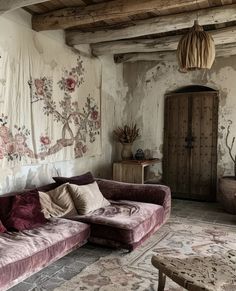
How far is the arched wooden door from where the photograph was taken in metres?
5.84

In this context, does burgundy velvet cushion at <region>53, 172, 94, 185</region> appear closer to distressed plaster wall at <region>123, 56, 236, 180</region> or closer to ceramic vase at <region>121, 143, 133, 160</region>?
ceramic vase at <region>121, 143, 133, 160</region>

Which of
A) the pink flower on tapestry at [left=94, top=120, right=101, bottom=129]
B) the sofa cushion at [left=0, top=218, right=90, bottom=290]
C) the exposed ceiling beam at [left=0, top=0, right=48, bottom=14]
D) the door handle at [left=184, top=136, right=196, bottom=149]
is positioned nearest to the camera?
the sofa cushion at [left=0, top=218, right=90, bottom=290]

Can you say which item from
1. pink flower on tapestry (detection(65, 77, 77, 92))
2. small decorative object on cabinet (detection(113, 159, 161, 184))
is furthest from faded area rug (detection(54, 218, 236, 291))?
pink flower on tapestry (detection(65, 77, 77, 92))

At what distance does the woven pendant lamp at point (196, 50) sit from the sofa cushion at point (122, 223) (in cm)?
170

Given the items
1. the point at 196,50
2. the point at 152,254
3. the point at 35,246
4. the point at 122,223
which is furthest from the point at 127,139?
the point at 35,246

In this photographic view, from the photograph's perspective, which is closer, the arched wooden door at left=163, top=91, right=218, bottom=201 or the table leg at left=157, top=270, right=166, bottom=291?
→ the table leg at left=157, top=270, right=166, bottom=291

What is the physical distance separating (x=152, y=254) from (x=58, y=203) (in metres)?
1.22

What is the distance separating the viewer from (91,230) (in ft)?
11.4

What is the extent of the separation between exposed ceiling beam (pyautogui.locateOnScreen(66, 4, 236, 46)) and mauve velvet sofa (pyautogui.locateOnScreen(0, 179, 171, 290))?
208cm

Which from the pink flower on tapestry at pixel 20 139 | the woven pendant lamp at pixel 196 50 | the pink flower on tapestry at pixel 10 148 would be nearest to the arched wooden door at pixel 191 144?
the woven pendant lamp at pixel 196 50

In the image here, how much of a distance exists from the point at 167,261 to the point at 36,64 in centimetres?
302

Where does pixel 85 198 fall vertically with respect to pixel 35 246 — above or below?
above

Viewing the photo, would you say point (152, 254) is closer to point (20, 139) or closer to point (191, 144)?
point (20, 139)

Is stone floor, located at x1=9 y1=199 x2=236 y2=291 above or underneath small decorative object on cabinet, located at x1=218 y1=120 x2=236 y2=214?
underneath
